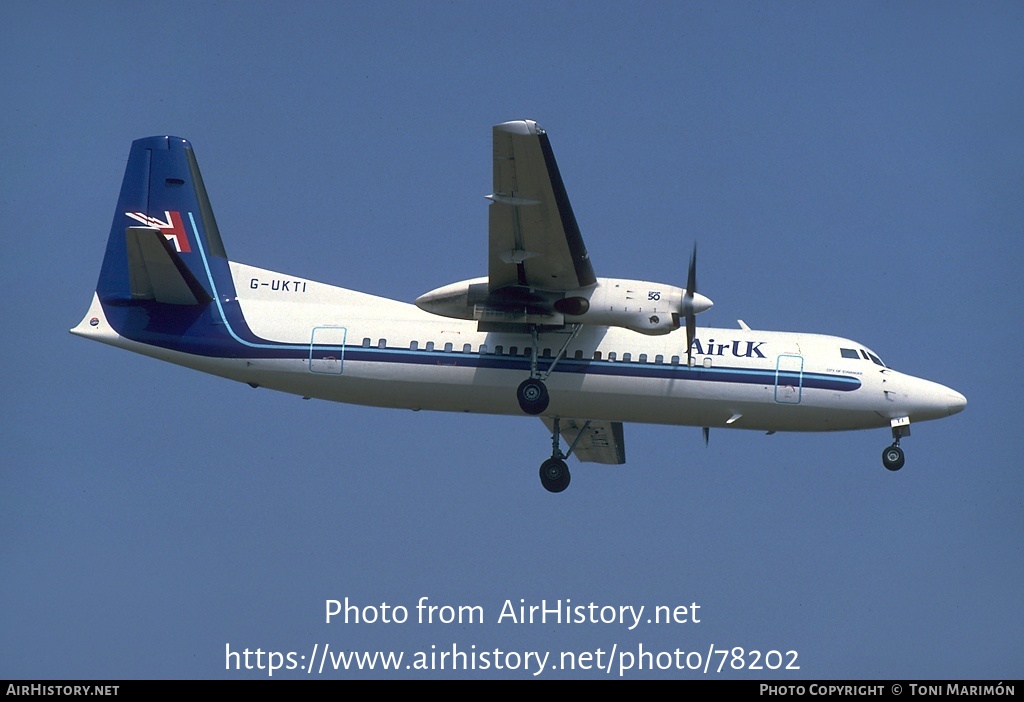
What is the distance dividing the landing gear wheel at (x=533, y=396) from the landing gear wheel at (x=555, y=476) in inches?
80.6

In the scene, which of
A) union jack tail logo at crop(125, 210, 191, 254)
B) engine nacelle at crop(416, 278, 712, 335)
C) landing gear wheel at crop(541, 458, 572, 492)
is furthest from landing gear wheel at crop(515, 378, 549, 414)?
union jack tail logo at crop(125, 210, 191, 254)

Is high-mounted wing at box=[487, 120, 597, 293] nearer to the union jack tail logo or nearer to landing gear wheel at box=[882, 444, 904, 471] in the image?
landing gear wheel at box=[882, 444, 904, 471]

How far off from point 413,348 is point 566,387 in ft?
9.67

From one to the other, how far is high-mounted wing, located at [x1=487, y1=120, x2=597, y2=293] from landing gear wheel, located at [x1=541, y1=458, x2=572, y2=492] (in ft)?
13.4

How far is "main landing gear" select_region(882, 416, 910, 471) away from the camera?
27141mm

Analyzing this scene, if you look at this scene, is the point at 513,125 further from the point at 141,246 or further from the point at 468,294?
the point at 141,246

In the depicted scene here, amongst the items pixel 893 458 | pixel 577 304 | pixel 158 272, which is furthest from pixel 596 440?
pixel 158 272

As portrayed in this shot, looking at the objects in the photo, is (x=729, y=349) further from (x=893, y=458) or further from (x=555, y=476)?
(x=555, y=476)

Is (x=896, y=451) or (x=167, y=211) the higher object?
(x=167, y=211)

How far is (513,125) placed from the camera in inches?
898

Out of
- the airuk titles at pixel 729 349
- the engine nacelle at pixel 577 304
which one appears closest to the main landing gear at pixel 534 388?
the engine nacelle at pixel 577 304

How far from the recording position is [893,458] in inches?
1069

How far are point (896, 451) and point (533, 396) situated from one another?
271 inches
